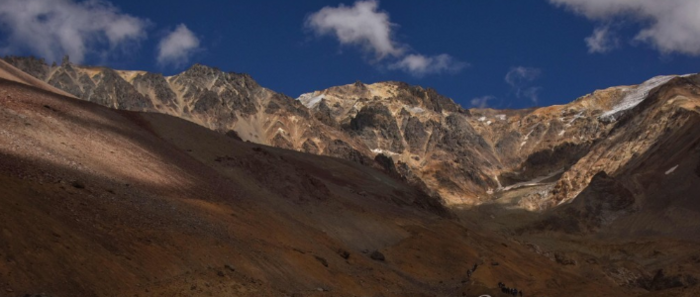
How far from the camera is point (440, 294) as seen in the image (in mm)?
39656

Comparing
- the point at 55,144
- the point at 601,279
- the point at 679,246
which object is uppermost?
the point at 679,246

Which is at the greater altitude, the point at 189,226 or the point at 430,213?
the point at 430,213

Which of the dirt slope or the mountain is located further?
the mountain

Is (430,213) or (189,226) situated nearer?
(189,226)

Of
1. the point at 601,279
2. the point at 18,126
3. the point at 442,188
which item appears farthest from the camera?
the point at 442,188

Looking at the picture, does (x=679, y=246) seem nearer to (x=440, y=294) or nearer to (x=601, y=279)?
(x=601, y=279)

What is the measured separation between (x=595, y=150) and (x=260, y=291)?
167 m

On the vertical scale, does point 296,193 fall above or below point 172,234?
above

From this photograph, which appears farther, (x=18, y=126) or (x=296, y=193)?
(x=296, y=193)

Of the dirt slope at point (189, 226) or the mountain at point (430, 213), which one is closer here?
the dirt slope at point (189, 226)

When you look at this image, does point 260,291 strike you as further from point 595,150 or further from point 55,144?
point 595,150

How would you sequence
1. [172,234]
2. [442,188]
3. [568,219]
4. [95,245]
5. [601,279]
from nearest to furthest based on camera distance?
[95,245], [172,234], [601,279], [568,219], [442,188]

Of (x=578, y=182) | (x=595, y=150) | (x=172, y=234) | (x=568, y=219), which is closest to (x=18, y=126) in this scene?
(x=172, y=234)

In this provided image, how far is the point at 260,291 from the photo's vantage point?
24.9 meters
